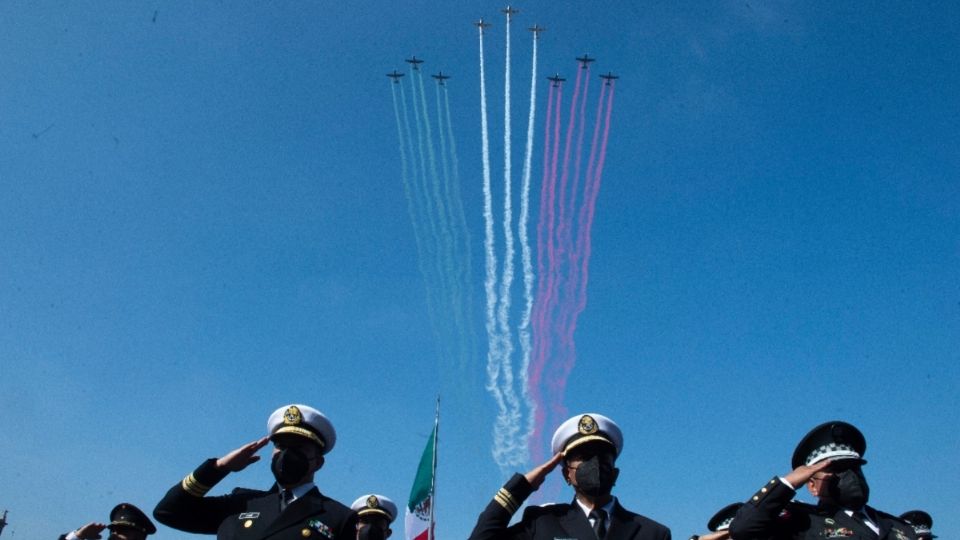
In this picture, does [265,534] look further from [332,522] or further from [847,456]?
[847,456]

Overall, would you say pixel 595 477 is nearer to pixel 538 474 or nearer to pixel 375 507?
pixel 538 474

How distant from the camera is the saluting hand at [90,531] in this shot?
8.84m

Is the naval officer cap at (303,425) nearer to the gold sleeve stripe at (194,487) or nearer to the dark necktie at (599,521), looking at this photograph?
the gold sleeve stripe at (194,487)

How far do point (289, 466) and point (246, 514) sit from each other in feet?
1.85

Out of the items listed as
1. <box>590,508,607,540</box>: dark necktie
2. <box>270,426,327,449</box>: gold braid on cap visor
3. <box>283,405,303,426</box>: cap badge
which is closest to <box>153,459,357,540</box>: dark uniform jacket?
<box>270,426,327,449</box>: gold braid on cap visor

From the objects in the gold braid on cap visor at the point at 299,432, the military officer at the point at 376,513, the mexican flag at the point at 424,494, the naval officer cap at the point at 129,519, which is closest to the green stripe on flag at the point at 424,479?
the mexican flag at the point at 424,494

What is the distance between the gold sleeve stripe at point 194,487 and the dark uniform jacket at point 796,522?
4540 mm

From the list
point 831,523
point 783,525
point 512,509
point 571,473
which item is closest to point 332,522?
point 512,509

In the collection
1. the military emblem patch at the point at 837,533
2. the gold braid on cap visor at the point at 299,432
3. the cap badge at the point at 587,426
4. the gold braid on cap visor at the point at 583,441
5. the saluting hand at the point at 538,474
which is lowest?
the military emblem patch at the point at 837,533

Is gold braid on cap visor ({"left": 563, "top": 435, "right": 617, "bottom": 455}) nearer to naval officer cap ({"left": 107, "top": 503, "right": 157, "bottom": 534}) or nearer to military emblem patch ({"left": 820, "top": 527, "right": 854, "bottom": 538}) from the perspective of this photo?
military emblem patch ({"left": 820, "top": 527, "right": 854, "bottom": 538})

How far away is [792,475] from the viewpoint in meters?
6.22

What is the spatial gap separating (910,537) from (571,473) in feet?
9.61

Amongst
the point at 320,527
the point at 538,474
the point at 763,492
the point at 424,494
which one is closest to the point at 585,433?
the point at 538,474

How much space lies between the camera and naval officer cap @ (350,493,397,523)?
12039mm
